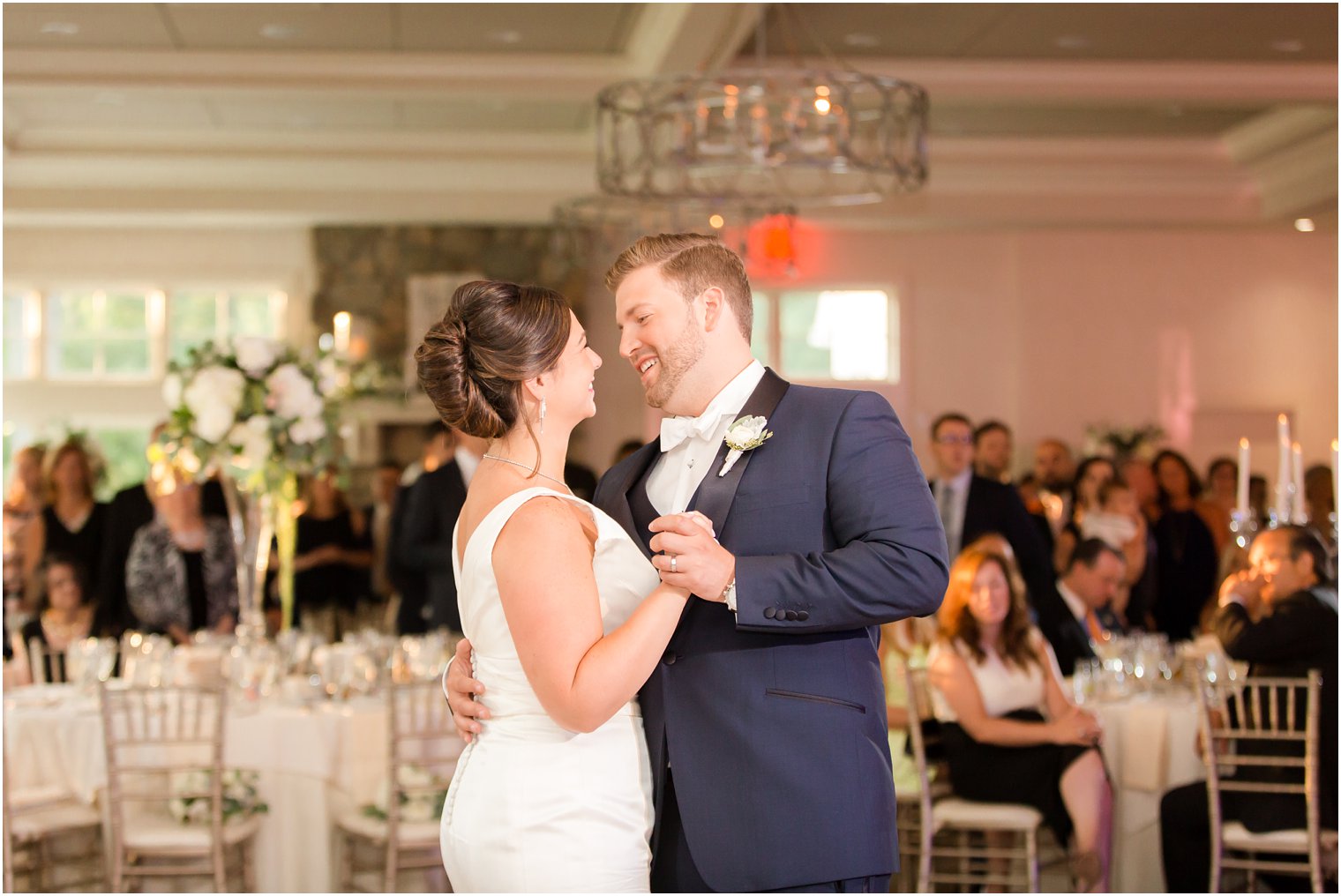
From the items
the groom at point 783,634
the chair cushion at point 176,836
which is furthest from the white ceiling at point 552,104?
the groom at point 783,634

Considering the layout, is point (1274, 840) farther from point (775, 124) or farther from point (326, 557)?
point (326, 557)

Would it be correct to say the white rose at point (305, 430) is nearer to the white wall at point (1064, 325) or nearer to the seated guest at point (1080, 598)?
the seated guest at point (1080, 598)

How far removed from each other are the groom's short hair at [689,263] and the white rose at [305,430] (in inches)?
145

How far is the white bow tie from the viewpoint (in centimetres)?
231

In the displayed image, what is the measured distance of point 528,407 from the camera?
7.36 feet

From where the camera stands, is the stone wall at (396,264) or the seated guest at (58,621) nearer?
the seated guest at (58,621)

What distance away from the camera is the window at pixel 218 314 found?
12.3 meters

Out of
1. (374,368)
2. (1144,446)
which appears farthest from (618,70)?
(1144,446)

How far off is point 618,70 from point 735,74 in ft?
11.1

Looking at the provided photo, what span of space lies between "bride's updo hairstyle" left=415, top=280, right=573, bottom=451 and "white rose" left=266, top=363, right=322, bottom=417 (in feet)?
12.1

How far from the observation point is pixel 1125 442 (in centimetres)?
1172

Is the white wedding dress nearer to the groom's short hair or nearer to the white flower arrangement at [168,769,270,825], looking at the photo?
the groom's short hair

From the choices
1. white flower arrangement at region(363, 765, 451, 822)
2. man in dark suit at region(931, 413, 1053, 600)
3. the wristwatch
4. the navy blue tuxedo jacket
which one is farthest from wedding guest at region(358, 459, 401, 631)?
the wristwatch

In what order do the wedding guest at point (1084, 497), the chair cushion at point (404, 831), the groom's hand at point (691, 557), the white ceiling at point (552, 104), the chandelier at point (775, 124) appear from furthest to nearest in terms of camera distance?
the wedding guest at point (1084, 497)
the white ceiling at point (552, 104)
the chandelier at point (775, 124)
the chair cushion at point (404, 831)
the groom's hand at point (691, 557)
